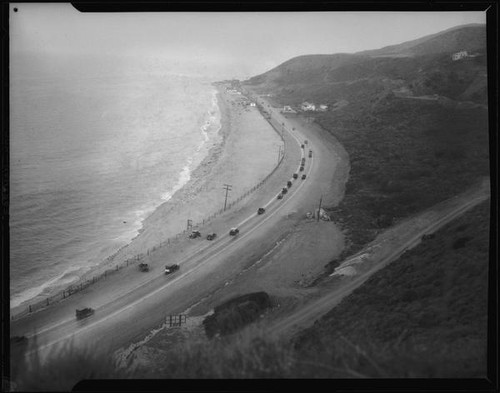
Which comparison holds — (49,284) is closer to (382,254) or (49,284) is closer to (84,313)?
(84,313)

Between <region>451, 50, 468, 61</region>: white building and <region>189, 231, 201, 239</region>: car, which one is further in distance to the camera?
<region>189, 231, 201, 239</region>: car

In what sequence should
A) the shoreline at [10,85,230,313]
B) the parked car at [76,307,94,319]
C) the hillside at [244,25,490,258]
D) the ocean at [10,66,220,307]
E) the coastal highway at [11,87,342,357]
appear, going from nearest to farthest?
Result: the coastal highway at [11,87,342,357] → the parked car at [76,307,94,319] → the hillside at [244,25,490,258] → the ocean at [10,66,220,307] → the shoreline at [10,85,230,313]

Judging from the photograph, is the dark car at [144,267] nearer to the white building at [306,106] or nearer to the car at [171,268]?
the car at [171,268]

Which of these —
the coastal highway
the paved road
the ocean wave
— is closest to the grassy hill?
the paved road

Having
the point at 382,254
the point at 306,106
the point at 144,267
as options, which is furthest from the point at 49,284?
the point at 382,254

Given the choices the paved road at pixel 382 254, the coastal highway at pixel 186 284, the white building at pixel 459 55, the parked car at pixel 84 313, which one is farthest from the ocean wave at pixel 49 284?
the white building at pixel 459 55

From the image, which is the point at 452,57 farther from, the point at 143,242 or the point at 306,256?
the point at 143,242

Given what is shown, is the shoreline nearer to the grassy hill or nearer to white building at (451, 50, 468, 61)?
white building at (451, 50, 468, 61)

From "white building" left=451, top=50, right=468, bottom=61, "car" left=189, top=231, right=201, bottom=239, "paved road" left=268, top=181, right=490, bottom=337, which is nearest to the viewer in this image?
"paved road" left=268, top=181, right=490, bottom=337
